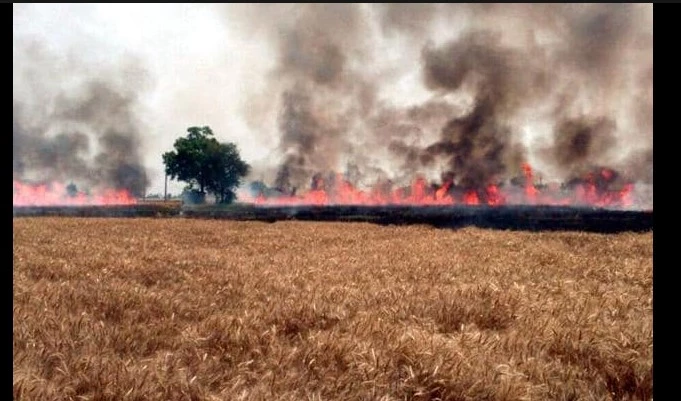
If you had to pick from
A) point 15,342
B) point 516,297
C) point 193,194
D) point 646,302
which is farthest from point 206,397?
point 193,194

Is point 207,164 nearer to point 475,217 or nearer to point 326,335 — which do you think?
point 475,217

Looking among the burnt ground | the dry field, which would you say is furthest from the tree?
the dry field

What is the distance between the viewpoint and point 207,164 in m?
83.5

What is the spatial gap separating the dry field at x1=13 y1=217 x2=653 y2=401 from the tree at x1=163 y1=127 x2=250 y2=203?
251 ft

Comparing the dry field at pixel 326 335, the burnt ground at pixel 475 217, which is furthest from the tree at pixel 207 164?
the dry field at pixel 326 335

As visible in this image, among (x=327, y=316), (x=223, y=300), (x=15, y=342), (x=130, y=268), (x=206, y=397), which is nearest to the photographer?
(x=206, y=397)

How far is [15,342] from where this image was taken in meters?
4.12

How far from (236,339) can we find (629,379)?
3.71 metres

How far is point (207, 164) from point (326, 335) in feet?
273

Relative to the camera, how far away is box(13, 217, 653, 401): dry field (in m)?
3.53

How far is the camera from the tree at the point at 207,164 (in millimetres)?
82562

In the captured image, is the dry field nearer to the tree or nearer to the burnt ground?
the burnt ground

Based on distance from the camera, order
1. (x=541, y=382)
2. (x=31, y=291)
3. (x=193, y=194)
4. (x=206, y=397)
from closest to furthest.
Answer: (x=206, y=397), (x=541, y=382), (x=31, y=291), (x=193, y=194)
